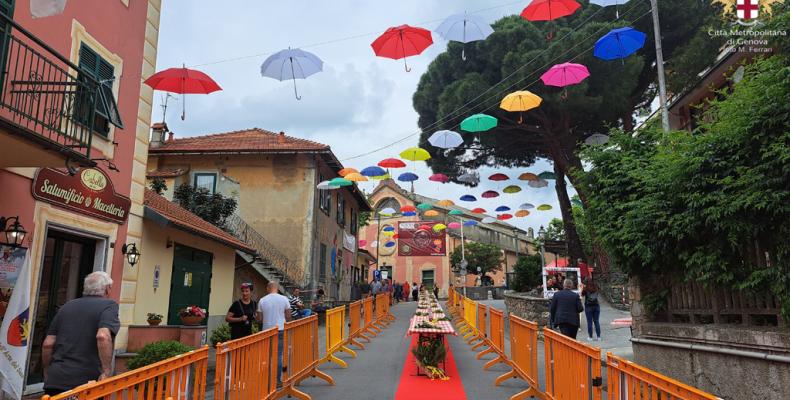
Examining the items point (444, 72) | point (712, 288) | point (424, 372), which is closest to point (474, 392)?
point (424, 372)

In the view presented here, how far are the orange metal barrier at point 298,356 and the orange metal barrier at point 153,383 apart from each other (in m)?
2.42

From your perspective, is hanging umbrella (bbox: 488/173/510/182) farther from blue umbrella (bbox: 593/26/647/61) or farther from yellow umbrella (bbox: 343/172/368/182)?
blue umbrella (bbox: 593/26/647/61)

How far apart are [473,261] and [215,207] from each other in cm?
3647

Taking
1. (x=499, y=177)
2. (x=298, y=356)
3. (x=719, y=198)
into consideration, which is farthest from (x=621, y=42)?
(x=499, y=177)

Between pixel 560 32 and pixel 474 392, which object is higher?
pixel 560 32

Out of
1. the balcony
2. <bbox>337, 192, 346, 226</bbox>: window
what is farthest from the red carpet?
<bbox>337, 192, 346, 226</bbox>: window

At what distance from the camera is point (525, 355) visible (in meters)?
7.86

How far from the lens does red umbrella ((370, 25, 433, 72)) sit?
11516mm

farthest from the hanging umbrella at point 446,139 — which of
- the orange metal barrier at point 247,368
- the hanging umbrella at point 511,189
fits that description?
the orange metal barrier at point 247,368

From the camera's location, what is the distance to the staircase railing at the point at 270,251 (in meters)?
20.8

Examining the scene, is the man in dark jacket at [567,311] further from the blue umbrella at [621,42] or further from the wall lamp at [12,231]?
the wall lamp at [12,231]

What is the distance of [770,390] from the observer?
18.2ft

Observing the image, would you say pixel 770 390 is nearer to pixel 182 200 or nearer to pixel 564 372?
pixel 564 372

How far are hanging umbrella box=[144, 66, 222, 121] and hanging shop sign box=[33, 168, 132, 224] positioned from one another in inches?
79.7
